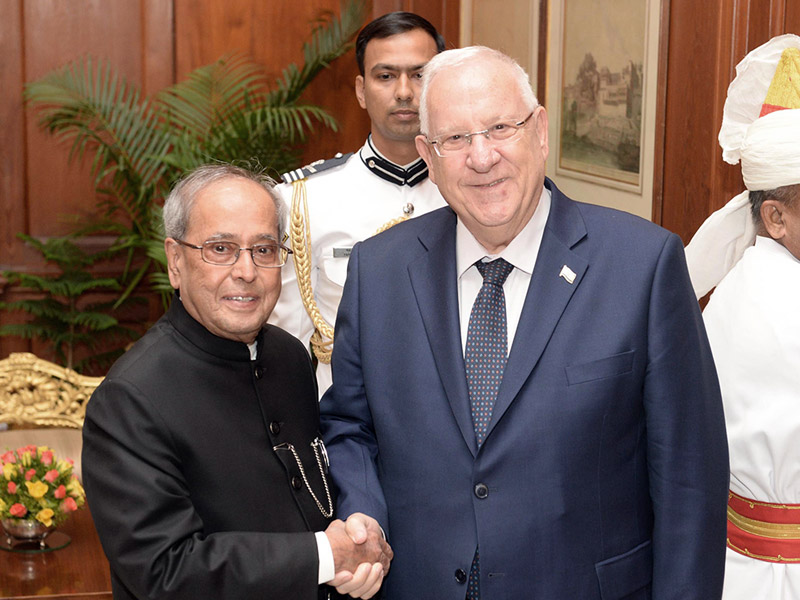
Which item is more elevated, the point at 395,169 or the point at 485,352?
the point at 395,169

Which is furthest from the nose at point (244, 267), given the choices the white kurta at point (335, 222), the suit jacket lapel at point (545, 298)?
the white kurta at point (335, 222)

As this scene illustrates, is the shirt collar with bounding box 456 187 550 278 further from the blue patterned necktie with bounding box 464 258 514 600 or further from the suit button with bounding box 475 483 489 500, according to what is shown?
the suit button with bounding box 475 483 489 500

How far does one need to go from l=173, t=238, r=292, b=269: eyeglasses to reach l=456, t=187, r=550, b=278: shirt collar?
0.36m

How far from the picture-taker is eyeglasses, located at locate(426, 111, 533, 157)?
1809 millimetres

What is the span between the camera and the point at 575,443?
5.57 feet

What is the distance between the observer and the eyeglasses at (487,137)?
1809 mm

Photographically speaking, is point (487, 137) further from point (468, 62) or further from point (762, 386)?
point (762, 386)

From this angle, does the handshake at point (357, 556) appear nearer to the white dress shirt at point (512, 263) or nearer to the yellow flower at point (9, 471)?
the white dress shirt at point (512, 263)

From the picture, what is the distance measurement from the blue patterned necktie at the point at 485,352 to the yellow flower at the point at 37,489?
1468 mm

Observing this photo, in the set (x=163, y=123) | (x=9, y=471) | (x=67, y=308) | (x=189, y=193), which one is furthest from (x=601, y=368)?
(x=67, y=308)

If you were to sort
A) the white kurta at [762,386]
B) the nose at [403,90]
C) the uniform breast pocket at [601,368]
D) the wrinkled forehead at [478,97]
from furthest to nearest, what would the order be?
the nose at [403,90], the white kurta at [762,386], the wrinkled forehead at [478,97], the uniform breast pocket at [601,368]

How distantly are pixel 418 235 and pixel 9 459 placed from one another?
156 centimetres

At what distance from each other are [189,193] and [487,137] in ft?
1.81

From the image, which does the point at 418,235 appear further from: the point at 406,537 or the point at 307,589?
the point at 307,589
